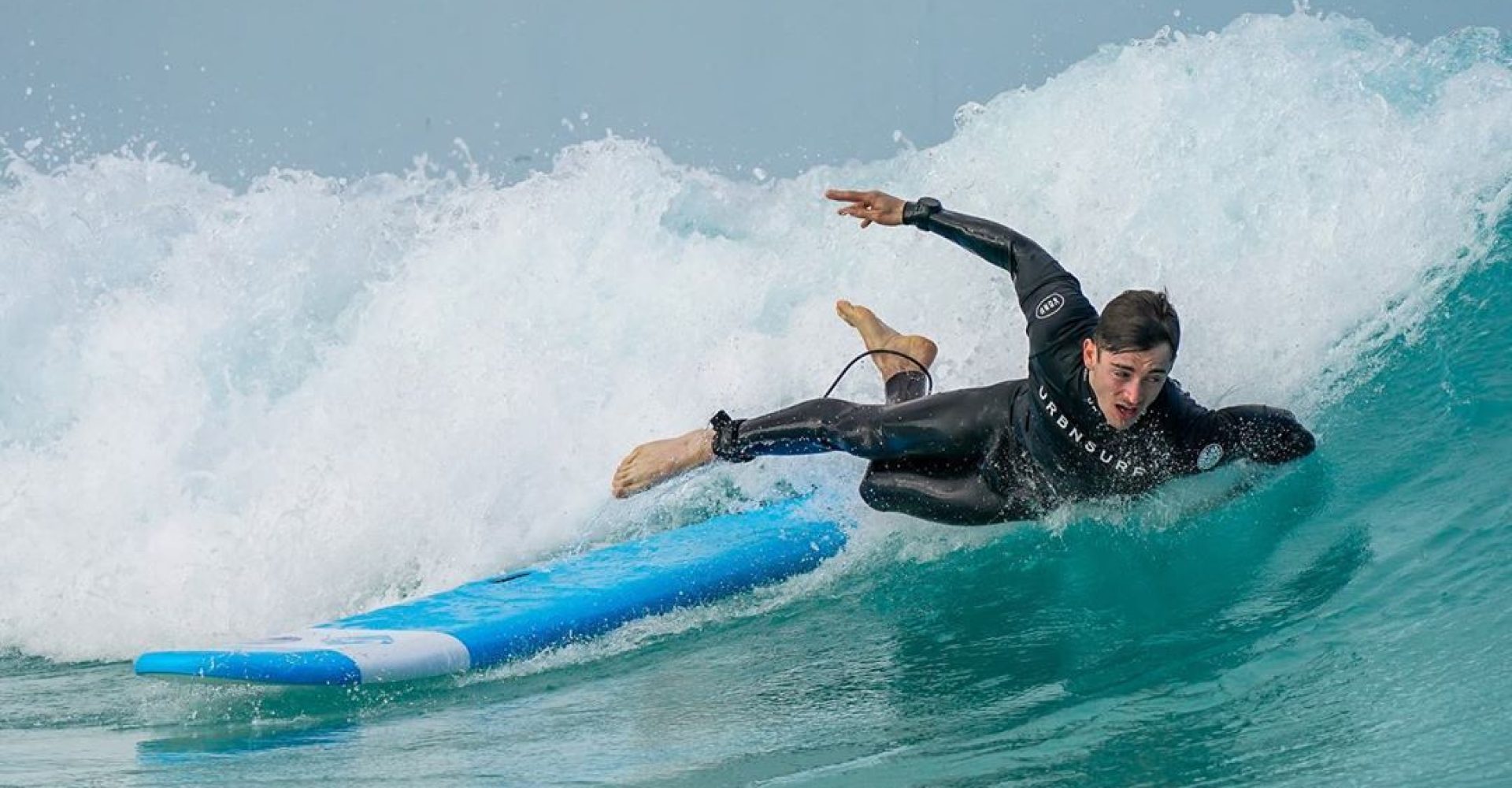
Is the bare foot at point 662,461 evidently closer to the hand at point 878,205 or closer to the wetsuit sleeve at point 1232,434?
the hand at point 878,205

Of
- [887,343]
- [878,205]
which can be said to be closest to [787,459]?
[887,343]

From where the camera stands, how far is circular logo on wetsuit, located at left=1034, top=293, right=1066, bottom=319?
4.71 meters

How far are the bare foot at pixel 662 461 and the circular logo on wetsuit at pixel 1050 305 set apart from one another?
1.31 m

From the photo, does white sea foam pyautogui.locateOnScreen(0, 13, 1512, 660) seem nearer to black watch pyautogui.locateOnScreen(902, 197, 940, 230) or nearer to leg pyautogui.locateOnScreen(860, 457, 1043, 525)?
leg pyautogui.locateOnScreen(860, 457, 1043, 525)

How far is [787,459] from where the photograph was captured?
6410 mm

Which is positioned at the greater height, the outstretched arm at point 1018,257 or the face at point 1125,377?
the outstretched arm at point 1018,257

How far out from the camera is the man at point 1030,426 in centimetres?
435

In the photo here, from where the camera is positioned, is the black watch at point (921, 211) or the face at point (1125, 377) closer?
the face at point (1125, 377)

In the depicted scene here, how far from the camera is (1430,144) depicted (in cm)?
702

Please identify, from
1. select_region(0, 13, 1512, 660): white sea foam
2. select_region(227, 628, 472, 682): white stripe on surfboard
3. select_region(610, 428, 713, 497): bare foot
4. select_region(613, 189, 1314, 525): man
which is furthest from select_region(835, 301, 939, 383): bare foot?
select_region(227, 628, 472, 682): white stripe on surfboard

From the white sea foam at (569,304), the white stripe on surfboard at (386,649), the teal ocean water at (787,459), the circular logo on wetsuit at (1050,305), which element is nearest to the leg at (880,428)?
the circular logo on wetsuit at (1050,305)

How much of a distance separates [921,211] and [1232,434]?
4.14 ft

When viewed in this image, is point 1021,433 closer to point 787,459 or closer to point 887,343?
point 887,343

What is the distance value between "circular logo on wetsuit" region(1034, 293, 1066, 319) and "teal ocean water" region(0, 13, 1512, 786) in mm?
719
